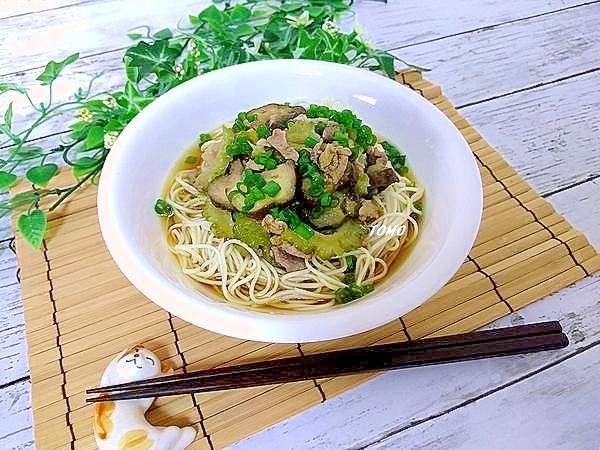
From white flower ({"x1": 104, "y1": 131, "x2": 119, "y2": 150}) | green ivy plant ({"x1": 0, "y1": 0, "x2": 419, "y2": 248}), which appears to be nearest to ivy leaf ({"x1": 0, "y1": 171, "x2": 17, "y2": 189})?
green ivy plant ({"x1": 0, "y1": 0, "x2": 419, "y2": 248})

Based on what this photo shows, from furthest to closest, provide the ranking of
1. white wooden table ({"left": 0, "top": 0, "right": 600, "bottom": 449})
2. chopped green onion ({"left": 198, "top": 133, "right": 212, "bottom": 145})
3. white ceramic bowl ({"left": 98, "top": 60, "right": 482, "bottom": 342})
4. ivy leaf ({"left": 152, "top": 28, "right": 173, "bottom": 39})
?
ivy leaf ({"left": 152, "top": 28, "right": 173, "bottom": 39}) → chopped green onion ({"left": 198, "top": 133, "right": 212, "bottom": 145}) → white wooden table ({"left": 0, "top": 0, "right": 600, "bottom": 449}) → white ceramic bowl ({"left": 98, "top": 60, "right": 482, "bottom": 342})

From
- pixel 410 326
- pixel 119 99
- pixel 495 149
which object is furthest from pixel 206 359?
pixel 495 149

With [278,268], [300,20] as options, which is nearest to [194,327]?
[278,268]

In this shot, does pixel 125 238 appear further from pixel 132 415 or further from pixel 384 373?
pixel 384 373

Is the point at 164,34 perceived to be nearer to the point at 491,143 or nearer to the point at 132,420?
the point at 491,143

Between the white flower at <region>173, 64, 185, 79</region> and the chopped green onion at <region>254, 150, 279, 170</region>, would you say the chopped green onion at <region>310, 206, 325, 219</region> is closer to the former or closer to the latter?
the chopped green onion at <region>254, 150, 279, 170</region>

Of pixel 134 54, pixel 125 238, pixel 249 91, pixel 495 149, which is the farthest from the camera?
pixel 134 54
